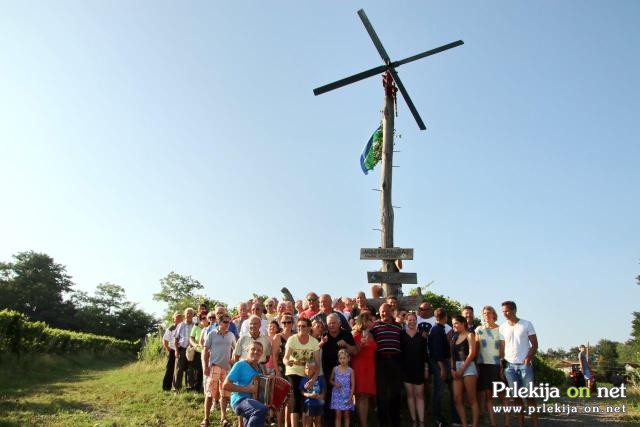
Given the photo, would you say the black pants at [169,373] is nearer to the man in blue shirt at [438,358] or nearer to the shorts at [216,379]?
the shorts at [216,379]

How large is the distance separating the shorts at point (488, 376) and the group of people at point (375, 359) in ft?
0.05

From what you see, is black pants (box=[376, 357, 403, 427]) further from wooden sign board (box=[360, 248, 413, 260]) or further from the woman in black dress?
wooden sign board (box=[360, 248, 413, 260])

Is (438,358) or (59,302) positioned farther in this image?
(59,302)

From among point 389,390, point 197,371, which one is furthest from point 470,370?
Result: point 197,371

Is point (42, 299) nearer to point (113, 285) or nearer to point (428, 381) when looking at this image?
point (113, 285)

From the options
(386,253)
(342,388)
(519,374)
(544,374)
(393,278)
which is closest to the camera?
(342,388)

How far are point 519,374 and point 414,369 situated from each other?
1.56 m

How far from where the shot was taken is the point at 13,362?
18156mm

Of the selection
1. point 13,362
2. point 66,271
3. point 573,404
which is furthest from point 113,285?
point 573,404

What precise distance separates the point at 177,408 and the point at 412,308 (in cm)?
518

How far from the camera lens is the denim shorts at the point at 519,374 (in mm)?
7148

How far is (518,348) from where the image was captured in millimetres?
7238

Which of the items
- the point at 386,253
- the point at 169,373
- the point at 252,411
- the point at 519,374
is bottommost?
the point at 169,373

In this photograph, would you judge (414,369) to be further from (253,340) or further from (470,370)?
(253,340)
